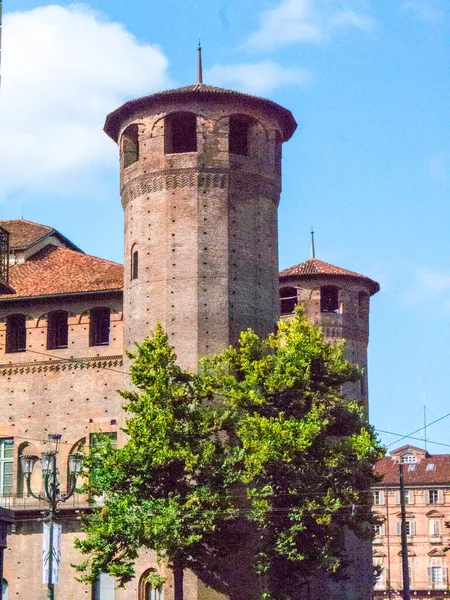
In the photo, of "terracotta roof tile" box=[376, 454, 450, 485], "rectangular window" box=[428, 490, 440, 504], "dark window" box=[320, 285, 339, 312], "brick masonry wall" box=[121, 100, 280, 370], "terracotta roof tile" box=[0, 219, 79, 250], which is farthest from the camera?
"terracotta roof tile" box=[376, 454, 450, 485]

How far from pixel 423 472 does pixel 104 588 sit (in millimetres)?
39980

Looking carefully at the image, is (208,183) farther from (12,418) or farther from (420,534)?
(420,534)

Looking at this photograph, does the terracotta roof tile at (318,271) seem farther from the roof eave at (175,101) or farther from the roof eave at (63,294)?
the roof eave at (63,294)

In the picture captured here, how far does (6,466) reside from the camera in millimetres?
41688

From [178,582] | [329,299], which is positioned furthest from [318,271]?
[178,582]

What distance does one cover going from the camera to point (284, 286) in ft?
162

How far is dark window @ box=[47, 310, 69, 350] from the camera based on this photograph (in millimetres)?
42219

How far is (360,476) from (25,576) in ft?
41.8

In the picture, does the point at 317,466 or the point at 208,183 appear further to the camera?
the point at 208,183

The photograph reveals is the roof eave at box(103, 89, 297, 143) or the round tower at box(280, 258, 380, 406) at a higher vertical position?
the roof eave at box(103, 89, 297, 143)

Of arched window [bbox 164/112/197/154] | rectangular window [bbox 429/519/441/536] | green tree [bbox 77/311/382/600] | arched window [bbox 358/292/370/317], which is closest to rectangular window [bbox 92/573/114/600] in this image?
green tree [bbox 77/311/382/600]

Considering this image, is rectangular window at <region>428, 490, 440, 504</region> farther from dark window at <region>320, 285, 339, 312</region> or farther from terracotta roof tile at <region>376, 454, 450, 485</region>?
dark window at <region>320, 285, 339, 312</region>

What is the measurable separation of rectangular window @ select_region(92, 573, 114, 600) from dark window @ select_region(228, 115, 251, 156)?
1411 centimetres

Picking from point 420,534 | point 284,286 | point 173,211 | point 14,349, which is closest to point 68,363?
point 14,349
